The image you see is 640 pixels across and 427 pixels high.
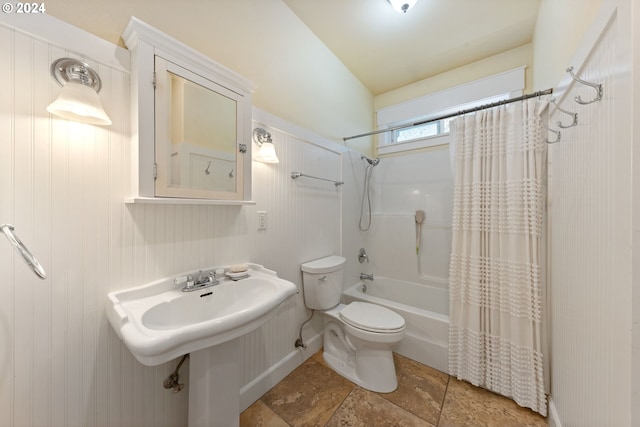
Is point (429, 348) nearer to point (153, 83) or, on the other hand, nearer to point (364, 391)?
point (364, 391)

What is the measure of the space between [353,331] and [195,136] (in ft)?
5.00

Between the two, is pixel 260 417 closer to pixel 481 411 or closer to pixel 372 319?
pixel 372 319

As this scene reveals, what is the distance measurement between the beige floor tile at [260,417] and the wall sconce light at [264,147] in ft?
4.99

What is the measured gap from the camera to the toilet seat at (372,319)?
143 cm

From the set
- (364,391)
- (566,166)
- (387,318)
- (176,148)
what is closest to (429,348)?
(387,318)

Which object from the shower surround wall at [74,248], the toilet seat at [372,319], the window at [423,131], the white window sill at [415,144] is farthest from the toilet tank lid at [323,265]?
the window at [423,131]

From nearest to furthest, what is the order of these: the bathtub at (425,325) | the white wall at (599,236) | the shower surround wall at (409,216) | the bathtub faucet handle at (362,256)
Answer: the white wall at (599,236) → the bathtub at (425,325) → the shower surround wall at (409,216) → the bathtub faucet handle at (362,256)

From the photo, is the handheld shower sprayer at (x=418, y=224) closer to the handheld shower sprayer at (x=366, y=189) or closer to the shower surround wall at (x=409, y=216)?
the shower surround wall at (x=409, y=216)

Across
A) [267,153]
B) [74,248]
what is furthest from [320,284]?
[74,248]

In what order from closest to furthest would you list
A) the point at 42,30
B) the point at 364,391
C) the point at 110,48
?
the point at 42,30 → the point at 110,48 → the point at 364,391

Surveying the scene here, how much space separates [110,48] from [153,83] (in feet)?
0.62

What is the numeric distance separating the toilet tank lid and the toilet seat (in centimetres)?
33

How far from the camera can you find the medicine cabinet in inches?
35.4

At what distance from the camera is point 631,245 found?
1.82 feet
